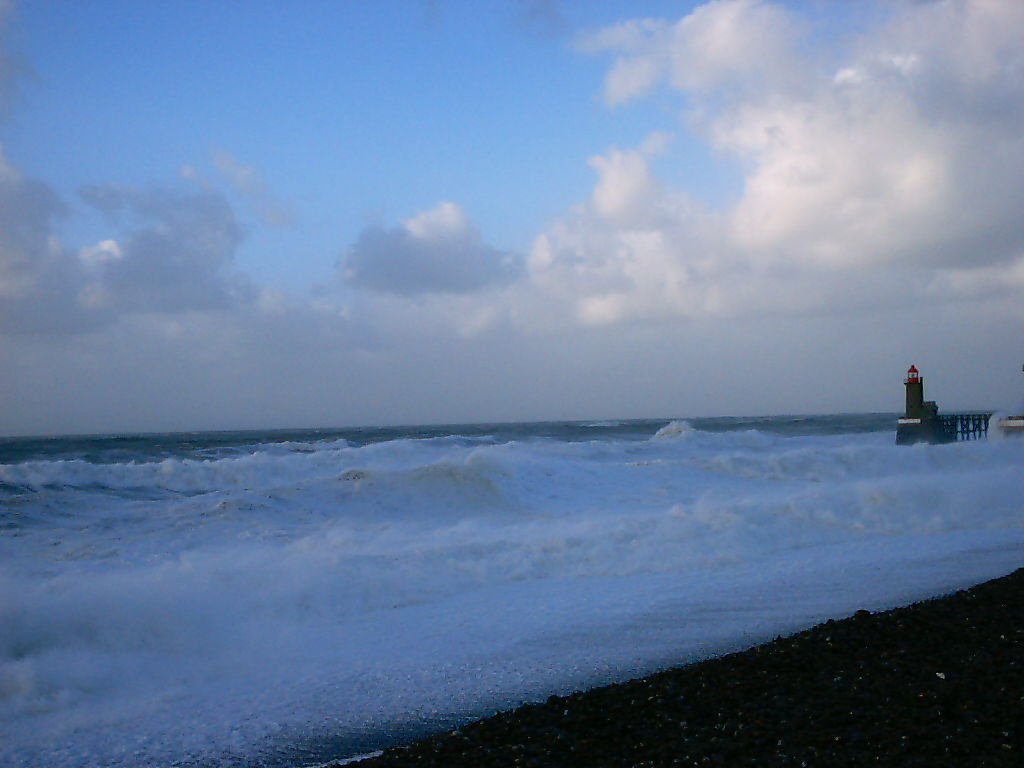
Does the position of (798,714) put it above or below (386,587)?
above

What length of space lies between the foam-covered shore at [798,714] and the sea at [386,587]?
2.23 feet

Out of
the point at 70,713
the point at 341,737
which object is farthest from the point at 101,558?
the point at 341,737

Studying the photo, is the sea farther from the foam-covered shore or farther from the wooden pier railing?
the wooden pier railing

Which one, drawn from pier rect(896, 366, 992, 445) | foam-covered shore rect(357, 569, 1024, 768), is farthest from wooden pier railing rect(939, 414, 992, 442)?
foam-covered shore rect(357, 569, 1024, 768)

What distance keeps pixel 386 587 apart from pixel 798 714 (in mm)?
5698

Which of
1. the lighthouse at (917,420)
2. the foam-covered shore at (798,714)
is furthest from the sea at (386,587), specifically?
the lighthouse at (917,420)

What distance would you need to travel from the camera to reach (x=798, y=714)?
4.73m

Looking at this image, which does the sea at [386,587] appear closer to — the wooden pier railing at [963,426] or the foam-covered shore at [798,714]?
the foam-covered shore at [798,714]

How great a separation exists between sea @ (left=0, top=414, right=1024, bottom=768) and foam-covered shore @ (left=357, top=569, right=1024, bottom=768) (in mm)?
678

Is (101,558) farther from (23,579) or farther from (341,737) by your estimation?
(341,737)

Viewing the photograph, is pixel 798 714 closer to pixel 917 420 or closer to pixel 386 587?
pixel 386 587

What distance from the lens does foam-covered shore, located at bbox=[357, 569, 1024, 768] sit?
13.8 ft

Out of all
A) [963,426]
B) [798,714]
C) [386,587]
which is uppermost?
[963,426]

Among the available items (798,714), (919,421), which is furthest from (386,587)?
(919,421)
